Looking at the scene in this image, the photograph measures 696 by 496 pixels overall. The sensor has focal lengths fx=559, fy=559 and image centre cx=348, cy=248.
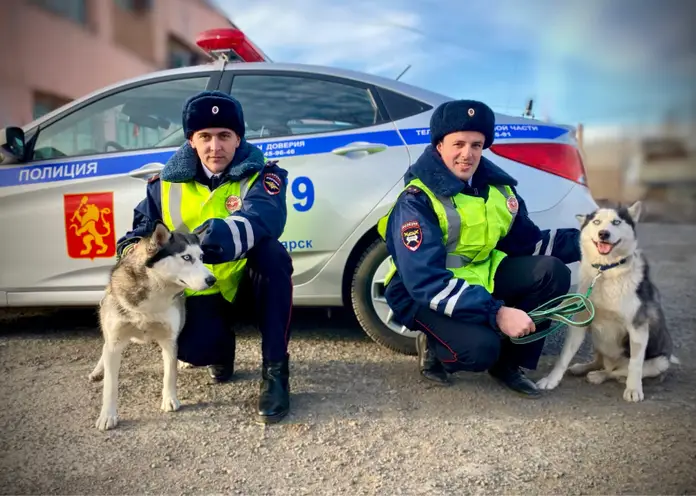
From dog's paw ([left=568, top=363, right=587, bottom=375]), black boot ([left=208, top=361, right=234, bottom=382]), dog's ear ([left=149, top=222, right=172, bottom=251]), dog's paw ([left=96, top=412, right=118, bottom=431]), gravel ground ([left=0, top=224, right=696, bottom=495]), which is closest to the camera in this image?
gravel ground ([left=0, top=224, right=696, bottom=495])

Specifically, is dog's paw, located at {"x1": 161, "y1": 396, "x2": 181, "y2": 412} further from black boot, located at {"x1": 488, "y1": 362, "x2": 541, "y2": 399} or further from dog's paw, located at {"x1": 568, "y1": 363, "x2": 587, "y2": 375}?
dog's paw, located at {"x1": 568, "y1": 363, "x2": 587, "y2": 375}

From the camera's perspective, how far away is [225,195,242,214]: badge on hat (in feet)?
8.20

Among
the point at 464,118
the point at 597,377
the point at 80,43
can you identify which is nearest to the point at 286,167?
the point at 464,118

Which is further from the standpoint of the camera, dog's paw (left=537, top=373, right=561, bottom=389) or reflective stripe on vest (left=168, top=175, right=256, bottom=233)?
dog's paw (left=537, top=373, right=561, bottom=389)

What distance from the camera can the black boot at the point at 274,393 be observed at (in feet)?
7.71

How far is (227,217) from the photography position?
2.36 metres

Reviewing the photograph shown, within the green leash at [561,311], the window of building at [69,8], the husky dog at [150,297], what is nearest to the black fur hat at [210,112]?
the husky dog at [150,297]

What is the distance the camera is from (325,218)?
10.1 ft

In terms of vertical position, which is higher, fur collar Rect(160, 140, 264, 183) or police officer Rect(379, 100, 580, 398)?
fur collar Rect(160, 140, 264, 183)

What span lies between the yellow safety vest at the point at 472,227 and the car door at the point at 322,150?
1.83 ft

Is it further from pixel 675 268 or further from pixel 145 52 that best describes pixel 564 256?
pixel 675 268

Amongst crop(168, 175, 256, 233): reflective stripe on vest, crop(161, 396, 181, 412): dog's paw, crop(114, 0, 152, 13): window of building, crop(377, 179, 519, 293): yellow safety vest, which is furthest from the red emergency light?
crop(161, 396, 181, 412): dog's paw

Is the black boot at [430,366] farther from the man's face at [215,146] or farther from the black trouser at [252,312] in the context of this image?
the man's face at [215,146]

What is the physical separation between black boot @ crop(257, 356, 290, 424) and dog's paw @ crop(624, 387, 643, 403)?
1.55 meters
